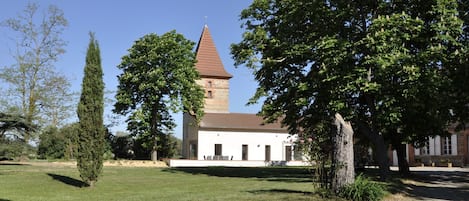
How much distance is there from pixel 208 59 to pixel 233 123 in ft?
41.7

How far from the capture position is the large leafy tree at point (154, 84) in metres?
42.2

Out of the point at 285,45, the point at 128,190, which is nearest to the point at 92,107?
the point at 128,190

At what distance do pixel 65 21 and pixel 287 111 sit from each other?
90.4 feet

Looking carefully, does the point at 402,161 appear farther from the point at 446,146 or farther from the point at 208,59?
the point at 208,59

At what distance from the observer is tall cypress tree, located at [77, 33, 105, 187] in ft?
55.6

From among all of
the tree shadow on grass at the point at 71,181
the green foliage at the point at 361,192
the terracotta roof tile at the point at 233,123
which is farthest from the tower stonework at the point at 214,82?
the green foliage at the point at 361,192

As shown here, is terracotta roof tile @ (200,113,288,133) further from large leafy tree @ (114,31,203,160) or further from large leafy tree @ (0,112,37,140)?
large leafy tree @ (0,112,37,140)

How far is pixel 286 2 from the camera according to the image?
2327 cm

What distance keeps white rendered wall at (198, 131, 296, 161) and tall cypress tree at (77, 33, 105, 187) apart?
34.6 metres

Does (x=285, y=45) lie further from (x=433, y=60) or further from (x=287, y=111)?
(x=433, y=60)

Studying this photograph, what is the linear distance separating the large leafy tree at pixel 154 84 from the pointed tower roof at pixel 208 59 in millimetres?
16083

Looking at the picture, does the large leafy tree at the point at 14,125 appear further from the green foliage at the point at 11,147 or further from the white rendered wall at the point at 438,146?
the white rendered wall at the point at 438,146

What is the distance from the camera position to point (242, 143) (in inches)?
2095

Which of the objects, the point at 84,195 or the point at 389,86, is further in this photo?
the point at 389,86
